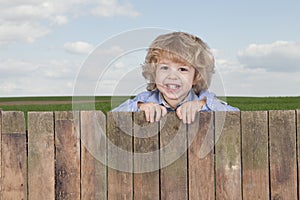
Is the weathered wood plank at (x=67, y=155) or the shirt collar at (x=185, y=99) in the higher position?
the shirt collar at (x=185, y=99)

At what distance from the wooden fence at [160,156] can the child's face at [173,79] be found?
30 centimetres

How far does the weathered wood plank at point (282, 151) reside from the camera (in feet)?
14.2

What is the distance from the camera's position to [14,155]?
440 centimetres

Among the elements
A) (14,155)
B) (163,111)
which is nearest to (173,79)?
(163,111)

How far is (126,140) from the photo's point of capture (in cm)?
430

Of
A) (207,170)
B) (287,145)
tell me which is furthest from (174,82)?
(287,145)

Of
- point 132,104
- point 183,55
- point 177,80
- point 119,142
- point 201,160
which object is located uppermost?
point 183,55

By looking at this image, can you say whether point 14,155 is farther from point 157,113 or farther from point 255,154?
point 255,154

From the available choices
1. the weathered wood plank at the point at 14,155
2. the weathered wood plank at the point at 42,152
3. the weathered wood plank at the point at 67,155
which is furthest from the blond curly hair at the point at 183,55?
the weathered wood plank at the point at 14,155

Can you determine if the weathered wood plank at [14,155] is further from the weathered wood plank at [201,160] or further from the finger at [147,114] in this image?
the weathered wood plank at [201,160]

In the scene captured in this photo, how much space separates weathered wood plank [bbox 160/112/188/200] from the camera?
14.0 feet

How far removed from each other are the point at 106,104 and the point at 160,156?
12.7 m

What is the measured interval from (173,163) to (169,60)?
2.79 feet

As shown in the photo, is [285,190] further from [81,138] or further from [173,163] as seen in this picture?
[81,138]
